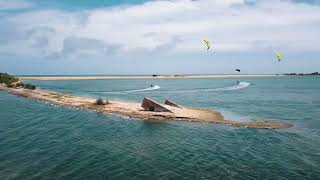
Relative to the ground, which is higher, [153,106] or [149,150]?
[153,106]

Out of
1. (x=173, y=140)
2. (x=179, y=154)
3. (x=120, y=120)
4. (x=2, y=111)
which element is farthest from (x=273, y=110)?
(x=2, y=111)

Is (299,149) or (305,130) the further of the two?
(305,130)

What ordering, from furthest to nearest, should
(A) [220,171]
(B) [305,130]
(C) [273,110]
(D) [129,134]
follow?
(C) [273,110] → (B) [305,130] → (D) [129,134] → (A) [220,171]

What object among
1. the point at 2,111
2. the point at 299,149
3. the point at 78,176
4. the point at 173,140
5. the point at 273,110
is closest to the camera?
the point at 78,176

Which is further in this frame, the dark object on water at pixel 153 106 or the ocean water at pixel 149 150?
the dark object on water at pixel 153 106

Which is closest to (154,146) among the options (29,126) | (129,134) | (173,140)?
(173,140)

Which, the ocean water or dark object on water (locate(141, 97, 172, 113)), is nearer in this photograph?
the ocean water

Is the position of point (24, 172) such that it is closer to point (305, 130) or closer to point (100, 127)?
point (100, 127)

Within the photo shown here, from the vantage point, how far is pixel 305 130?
3978 cm

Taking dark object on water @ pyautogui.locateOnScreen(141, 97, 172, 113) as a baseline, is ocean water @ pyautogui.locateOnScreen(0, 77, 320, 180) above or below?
below

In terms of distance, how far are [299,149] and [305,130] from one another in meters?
9.83

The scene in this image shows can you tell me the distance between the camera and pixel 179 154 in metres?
28.8

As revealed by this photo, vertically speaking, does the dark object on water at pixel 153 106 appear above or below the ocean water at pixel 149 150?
above

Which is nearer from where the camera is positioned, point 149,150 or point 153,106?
point 149,150
